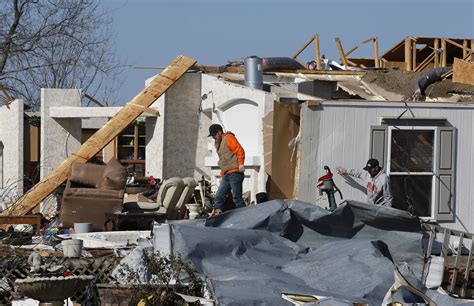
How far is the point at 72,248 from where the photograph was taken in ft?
40.2

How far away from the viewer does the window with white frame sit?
1638 centimetres

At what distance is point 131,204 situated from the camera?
687 inches

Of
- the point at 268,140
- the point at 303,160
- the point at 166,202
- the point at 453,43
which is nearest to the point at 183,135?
the point at 166,202

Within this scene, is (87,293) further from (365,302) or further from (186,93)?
(186,93)

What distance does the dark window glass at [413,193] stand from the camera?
1636 cm

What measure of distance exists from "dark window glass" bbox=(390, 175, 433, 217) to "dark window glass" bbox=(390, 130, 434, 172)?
146 millimetres

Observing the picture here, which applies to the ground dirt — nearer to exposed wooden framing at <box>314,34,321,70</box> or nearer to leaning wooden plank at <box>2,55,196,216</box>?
A: exposed wooden framing at <box>314,34,321,70</box>

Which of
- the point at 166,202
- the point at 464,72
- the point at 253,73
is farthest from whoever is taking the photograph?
the point at 253,73

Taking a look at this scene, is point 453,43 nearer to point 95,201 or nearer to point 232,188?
point 232,188

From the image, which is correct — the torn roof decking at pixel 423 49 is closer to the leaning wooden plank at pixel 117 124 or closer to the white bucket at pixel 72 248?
the leaning wooden plank at pixel 117 124

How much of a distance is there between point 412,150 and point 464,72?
2.05 meters

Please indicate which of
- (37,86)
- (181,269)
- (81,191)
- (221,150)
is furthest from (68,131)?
(37,86)

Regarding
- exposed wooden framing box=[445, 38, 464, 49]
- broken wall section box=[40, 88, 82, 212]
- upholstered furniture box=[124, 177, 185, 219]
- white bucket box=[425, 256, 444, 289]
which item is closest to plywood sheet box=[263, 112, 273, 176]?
upholstered furniture box=[124, 177, 185, 219]

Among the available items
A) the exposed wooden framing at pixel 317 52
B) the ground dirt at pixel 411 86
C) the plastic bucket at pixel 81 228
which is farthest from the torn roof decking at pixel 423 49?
the plastic bucket at pixel 81 228
